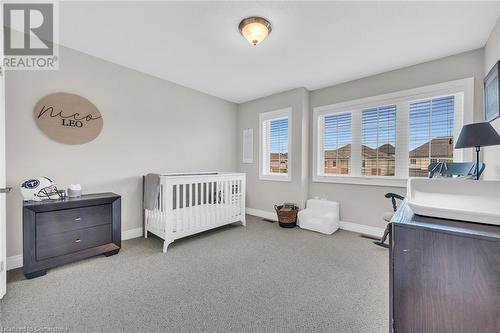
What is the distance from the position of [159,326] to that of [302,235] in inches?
89.0

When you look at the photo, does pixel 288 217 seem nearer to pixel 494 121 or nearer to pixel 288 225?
pixel 288 225

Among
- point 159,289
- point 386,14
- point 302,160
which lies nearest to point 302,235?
point 302,160

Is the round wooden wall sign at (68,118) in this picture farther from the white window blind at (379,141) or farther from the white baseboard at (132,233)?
the white window blind at (379,141)

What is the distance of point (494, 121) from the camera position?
78.7 inches

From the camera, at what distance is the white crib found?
264 centimetres

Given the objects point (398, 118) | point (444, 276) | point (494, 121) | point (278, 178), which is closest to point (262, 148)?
point (278, 178)

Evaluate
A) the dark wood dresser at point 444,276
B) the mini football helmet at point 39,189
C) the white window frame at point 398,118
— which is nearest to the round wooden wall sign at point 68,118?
the mini football helmet at point 39,189

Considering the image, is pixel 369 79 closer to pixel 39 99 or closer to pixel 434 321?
pixel 434 321

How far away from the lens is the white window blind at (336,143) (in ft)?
11.2

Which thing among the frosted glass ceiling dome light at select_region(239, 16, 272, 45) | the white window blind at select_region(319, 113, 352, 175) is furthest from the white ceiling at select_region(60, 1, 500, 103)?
the white window blind at select_region(319, 113, 352, 175)

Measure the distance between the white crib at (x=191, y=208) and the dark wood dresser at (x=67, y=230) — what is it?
19.6 inches

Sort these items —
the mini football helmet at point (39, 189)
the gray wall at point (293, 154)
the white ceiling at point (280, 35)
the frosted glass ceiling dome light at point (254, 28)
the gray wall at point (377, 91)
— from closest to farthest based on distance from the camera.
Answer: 1. the white ceiling at point (280, 35)
2. the frosted glass ceiling dome light at point (254, 28)
3. the mini football helmet at point (39, 189)
4. the gray wall at point (377, 91)
5. the gray wall at point (293, 154)

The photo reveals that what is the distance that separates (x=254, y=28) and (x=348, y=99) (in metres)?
2.08

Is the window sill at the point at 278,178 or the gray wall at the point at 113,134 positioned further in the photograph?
the window sill at the point at 278,178
